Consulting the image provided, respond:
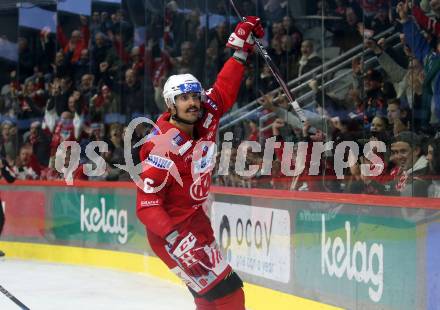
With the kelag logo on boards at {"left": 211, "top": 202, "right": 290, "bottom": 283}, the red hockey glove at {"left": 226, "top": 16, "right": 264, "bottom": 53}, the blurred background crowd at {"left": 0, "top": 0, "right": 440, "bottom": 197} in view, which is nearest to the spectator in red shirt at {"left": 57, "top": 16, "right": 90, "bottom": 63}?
the blurred background crowd at {"left": 0, "top": 0, "right": 440, "bottom": 197}

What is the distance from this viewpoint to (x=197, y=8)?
10.4 m

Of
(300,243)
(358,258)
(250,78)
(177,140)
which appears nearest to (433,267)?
(358,258)

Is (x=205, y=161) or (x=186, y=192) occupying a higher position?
(x=205, y=161)

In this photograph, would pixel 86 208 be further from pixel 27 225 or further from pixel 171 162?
pixel 171 162

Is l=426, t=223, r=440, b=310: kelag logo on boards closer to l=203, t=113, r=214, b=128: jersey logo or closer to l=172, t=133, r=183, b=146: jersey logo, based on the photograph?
l=203, t=113, r=214, b=128: jersey logo

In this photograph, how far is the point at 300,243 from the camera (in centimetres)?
734

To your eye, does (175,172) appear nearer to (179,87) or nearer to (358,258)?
(179,87)

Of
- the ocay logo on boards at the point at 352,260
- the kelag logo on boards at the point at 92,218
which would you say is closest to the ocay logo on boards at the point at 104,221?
the kelag logo on boards at the point at 92,218

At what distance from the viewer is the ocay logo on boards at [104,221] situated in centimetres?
1086

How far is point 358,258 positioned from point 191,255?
5.90ft

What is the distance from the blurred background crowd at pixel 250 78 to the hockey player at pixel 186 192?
1.91 meters

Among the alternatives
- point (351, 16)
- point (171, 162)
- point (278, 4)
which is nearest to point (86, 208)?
point (278, 4)

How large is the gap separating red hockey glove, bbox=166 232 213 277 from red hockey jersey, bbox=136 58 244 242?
7 centimetres

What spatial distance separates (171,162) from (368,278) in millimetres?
1973
